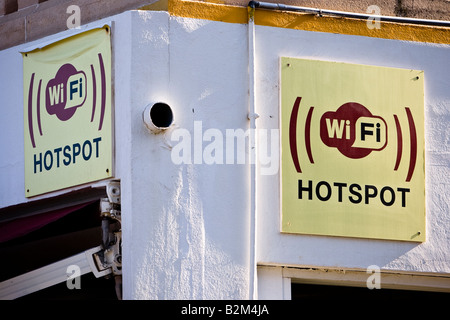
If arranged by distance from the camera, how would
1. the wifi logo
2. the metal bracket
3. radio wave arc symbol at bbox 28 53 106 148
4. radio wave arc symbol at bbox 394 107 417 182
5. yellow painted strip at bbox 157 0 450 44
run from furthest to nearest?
radio wave arc symbol at bbox 394 107 417 182 < the wifi logo < yellow painted strip at bbox 157 0 450 44 < radio wave arc symbol at bbox 28 53 106 148 < the metal bracket

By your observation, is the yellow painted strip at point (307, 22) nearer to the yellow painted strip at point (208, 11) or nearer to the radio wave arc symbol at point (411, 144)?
the yellow painted strip at point (208, 11)

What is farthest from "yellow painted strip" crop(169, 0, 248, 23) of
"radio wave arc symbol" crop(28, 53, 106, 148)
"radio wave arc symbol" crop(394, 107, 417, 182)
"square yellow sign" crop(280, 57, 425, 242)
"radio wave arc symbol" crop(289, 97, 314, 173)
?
"radio wave arc symbol" crop(394, 107, 417, 182)

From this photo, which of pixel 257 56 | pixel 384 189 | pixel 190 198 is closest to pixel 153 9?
pixel 257 56

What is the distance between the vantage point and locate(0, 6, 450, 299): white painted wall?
35.6 ft

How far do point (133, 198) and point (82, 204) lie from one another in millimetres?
680

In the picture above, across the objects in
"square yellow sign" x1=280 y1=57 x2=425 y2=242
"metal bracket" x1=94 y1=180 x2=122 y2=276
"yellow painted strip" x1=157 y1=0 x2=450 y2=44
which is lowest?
"metal bracket" x1=94 y1=180 x2=122 y2=276

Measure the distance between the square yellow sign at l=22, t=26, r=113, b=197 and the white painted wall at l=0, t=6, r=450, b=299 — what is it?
17 cm

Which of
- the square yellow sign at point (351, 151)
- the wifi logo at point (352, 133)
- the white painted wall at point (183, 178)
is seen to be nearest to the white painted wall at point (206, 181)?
the white painted wall at point (183, 178)

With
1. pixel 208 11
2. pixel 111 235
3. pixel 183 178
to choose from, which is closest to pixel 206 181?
pixel 183 178

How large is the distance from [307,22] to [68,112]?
8.10 feet

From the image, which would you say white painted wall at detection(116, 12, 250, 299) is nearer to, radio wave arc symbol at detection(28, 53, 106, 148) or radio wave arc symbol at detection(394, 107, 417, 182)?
radio wave arc symbol at detection(28, 53, 106, 148)

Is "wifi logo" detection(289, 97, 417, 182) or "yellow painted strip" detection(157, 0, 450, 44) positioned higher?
"yellow painted strip" detection(157, 0, 450, 44)

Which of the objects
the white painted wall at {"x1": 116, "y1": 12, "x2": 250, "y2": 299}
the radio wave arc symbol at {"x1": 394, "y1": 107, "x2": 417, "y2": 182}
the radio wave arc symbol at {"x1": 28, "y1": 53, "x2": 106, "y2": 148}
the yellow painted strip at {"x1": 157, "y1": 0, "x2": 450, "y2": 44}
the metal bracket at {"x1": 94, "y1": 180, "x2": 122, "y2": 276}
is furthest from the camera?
the radio wave arc symbol at {"x1": 394, "y1": 107, "x2": 417, "y2": 182}

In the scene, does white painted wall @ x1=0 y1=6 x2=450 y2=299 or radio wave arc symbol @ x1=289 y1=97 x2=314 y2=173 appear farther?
radio wave arc symbol @ x1=289 y1=97 x2=314 y2=173
